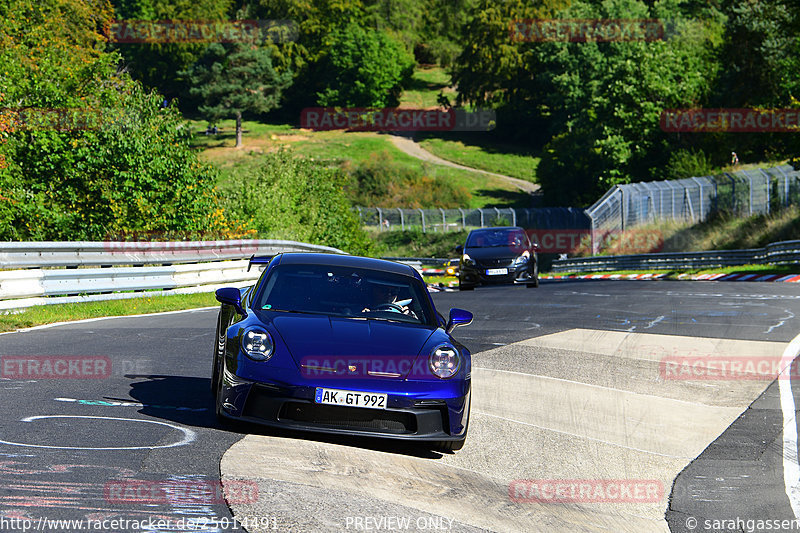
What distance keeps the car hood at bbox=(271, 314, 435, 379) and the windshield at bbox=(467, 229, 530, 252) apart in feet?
58.9

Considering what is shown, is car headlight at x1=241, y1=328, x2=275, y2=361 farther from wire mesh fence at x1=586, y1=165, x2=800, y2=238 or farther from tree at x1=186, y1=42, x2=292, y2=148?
tree at x1=186, y1=42, x2=292, y2=148

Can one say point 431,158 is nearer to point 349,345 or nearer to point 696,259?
point 696,259

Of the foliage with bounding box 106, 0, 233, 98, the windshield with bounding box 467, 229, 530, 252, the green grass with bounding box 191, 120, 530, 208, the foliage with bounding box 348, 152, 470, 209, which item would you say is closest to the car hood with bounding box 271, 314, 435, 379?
the windshield with bounding box 467, 229, 530, 252

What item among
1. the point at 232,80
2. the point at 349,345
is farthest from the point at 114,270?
the point at 232,80

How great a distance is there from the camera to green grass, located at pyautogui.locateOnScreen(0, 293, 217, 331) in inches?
538

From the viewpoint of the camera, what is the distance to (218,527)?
4.53 meters

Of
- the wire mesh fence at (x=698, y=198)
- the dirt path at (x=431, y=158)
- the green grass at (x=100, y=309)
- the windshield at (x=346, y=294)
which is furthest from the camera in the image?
the dirt path at (x=431, y=158)

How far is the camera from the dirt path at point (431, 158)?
3584 inches

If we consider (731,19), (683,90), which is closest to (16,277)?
(731,19)

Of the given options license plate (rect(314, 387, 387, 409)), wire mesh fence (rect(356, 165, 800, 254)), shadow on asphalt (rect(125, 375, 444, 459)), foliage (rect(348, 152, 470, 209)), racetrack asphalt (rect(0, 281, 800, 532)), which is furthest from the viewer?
foliage (rect(348, 152, 470, 209))

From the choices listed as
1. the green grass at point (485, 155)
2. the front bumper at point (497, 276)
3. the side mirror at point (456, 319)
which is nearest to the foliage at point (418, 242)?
the green grass at point (485, 155)

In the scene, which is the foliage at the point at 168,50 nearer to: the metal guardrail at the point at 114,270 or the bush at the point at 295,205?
the bush at the point at 295,205

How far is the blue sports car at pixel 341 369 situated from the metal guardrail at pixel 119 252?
316 inches

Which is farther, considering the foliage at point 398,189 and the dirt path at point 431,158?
the dirt path at point 431,158
